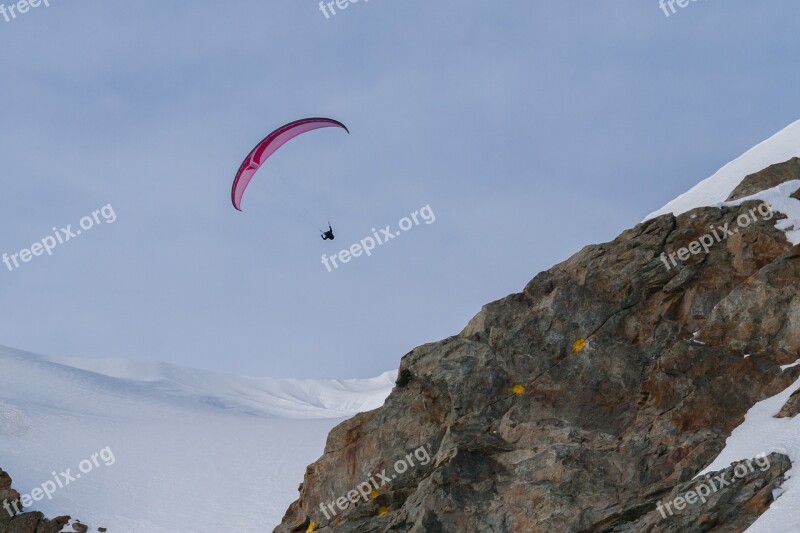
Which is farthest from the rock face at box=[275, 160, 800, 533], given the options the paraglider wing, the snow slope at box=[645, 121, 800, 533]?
the paraglider wing

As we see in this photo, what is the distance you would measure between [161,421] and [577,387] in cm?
5511

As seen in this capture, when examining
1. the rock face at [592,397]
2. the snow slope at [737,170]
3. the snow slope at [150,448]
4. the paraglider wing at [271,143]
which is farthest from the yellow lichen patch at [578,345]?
the snow slope at [150,448]

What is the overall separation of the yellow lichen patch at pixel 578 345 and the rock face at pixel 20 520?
27258 mm

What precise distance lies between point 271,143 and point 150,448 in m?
34.6

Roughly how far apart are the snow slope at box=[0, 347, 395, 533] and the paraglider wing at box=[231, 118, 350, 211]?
755 inches

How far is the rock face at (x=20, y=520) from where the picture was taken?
143ft

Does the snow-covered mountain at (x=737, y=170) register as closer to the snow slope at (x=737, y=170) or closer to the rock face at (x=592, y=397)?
the snow slope at (x=737, y=170)

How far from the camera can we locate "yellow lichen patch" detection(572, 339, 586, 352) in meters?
28.5

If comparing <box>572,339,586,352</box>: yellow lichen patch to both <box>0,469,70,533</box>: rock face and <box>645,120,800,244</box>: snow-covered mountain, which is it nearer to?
<box>645,120,800,244</box>: snow-covered mountain

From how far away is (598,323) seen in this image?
28.9 meters

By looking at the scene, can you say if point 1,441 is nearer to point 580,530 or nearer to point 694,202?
point 694,202

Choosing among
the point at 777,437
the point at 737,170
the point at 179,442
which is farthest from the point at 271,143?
the point at 179,442

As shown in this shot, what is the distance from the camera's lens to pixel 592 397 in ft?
90.2

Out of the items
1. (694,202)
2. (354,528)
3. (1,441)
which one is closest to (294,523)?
(354,528)
